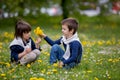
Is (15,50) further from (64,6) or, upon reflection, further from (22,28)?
(64,6)

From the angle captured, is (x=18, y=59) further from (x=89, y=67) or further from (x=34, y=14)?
(x=34, y=14)

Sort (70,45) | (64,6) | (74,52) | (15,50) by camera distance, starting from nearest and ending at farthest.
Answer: (74,52), (70,45), (15,50), (64,6)

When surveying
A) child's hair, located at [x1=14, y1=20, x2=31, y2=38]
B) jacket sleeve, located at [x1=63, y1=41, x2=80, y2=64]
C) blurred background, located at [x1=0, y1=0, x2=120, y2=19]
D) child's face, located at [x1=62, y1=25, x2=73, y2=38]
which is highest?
child's hair, located at [x1=14, y1=20, x2=31, y2=38]

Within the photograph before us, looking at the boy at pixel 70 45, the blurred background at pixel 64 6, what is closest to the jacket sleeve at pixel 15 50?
the boy at pixel 70 45

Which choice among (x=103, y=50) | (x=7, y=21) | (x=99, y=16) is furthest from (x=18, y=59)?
(x=99, y=16)

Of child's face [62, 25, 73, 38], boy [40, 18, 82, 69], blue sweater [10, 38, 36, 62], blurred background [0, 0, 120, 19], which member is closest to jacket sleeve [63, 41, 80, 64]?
boy [40, 18, 82, 69]

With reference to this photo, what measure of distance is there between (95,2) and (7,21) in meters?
6.46

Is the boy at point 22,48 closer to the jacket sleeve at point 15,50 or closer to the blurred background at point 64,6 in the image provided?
the jacket sleeve at point 15,50

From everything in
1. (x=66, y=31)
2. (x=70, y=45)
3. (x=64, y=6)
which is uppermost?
(x=66, y=31)

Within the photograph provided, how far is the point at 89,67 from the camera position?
9219 mm

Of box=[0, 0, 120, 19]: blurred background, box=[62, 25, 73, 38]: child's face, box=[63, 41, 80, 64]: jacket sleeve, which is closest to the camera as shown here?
box=[63, 41, 80, 64]: jacket sleeve

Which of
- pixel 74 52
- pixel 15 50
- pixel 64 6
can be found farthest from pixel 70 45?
pixel 64 6

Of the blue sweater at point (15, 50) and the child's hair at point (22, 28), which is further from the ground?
the child's hair at point (22, 28)

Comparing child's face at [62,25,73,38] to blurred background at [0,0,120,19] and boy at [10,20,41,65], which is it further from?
blurred background at [0,0,120,19]
